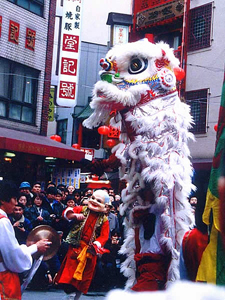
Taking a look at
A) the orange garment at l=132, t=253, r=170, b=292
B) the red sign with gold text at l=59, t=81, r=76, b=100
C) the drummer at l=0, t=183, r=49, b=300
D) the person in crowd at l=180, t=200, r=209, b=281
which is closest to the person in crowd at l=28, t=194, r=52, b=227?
the orange garment at l=132, t=253, r=170, b=292

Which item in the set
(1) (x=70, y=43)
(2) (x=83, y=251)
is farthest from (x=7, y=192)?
(1) (x=70, y=43)

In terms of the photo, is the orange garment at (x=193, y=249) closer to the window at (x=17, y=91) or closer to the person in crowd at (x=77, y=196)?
the person in crowd at (x=77, y=196)

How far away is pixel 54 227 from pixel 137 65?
170 inches

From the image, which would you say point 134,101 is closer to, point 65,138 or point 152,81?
point 152,81

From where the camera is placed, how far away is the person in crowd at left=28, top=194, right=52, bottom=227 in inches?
356

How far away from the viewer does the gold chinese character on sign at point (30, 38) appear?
52.6ft

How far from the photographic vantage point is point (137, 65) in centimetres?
581

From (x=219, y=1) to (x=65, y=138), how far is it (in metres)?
15.5

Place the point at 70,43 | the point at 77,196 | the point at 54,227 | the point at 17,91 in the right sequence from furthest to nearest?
the point at 70,43 → the point at 17,91 → the point at 77,196 → the point at 54,227

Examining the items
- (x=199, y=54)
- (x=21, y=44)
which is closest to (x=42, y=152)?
(x=21, y=44)

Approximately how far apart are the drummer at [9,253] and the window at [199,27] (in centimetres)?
1542

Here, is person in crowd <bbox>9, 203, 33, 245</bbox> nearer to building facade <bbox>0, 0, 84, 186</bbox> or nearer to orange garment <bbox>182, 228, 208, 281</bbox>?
orange garment <bbox>182, 228, 208, 281</bbox>

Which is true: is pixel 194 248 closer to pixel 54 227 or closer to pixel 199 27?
pixel 54 227

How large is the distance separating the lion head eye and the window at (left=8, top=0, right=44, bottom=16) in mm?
10829
